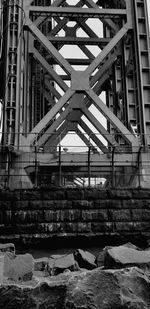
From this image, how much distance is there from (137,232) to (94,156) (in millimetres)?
5161

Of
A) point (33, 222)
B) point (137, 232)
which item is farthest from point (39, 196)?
point (137, 232)

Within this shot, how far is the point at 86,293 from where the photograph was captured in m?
3.92

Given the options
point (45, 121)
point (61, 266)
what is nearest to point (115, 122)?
point (45, 121)

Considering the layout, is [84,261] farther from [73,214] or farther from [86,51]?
[86,51]

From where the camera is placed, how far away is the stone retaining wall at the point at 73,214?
32.5 ft

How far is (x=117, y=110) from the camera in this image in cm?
2138

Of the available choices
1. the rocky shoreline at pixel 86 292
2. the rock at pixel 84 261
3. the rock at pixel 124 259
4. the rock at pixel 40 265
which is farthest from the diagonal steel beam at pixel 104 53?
the rocky shoreline at pixel 86 292

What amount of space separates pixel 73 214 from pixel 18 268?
4982mm

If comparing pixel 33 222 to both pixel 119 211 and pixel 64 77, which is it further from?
pixel 64 77

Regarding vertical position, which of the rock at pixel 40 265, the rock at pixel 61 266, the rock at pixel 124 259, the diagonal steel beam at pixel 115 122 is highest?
the diagonal steel beam at pixel 115 122

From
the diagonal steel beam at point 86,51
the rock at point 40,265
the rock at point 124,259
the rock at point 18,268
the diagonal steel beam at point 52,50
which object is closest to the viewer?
the rock at point 124,259

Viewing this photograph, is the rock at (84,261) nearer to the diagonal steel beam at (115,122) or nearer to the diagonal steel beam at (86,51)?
the diagonal steel beam at (115,122)

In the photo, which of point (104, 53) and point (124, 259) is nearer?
point (124, 259)

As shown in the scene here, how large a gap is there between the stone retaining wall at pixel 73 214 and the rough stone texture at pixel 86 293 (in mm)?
5742
